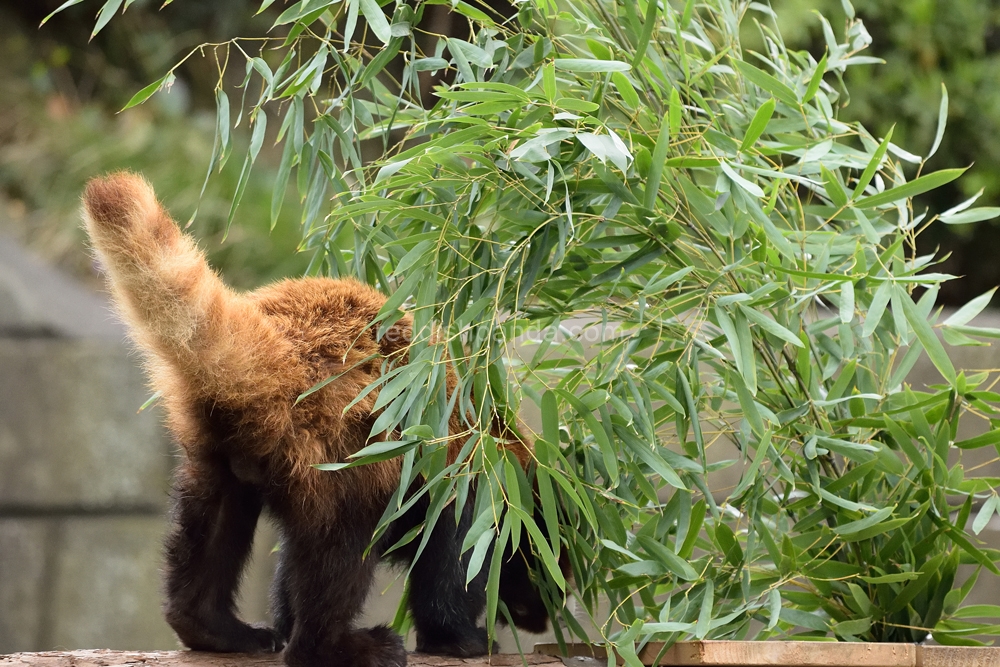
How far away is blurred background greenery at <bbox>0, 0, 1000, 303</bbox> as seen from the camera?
459cm

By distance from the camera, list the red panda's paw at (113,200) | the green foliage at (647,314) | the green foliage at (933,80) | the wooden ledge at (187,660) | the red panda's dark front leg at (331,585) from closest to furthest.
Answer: the red panda's paw at (113,200) → the green foliage at (647,314) → the red panda's dark front leg at (331,585) → the wooden ledge at (187,660) → the green foliage at (933,80)

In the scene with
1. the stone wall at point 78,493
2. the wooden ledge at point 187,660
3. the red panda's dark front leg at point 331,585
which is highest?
the red panda's dark front leg at point 331,585

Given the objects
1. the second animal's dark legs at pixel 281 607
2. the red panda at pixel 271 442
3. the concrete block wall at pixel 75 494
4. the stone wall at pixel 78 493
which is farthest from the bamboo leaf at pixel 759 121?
the concrete block wall at pixel 75 494

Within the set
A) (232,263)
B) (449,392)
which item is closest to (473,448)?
(449,392)

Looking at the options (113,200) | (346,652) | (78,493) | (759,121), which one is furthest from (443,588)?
(78,493)

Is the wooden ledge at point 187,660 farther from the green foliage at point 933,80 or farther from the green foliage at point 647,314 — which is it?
the green foliage at point 933,80

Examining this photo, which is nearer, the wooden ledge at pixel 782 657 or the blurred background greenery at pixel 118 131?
the wooden ledge at pixel 782 657

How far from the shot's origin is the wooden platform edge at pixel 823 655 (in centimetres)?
168

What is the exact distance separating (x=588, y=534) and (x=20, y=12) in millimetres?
5087

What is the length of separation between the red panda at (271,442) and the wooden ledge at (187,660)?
48 millimetres

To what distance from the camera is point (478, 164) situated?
5.70 ft

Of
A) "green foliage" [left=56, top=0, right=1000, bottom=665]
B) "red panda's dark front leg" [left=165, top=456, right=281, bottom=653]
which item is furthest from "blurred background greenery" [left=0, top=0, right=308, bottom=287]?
"green foliage" [left=56, top=0, right=1000, bottom=665]

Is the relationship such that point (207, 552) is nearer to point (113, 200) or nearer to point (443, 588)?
point (443, 588)

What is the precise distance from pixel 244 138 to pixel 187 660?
389cm
